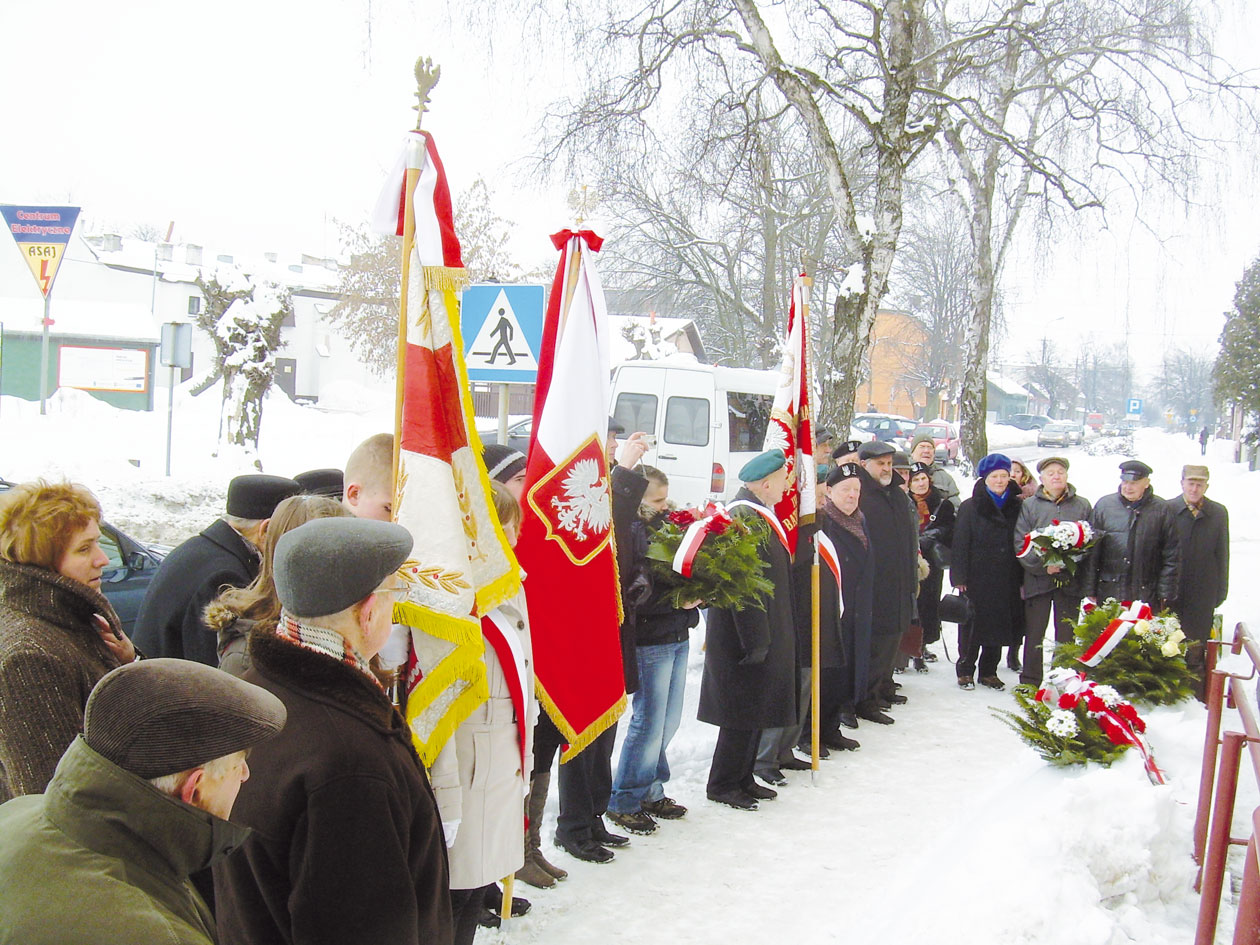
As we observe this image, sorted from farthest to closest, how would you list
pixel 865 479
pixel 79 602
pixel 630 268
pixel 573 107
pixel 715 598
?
pixel 630 268 < pixel 573 107 < pixel 865 479 < pixel 715 598 < pixel 79 602

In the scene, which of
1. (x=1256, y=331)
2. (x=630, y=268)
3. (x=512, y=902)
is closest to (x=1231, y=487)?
(x=1256, y=331)

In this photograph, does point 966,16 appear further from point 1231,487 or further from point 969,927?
point 1231,487

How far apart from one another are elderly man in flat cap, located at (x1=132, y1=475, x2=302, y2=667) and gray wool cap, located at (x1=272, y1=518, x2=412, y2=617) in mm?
1526

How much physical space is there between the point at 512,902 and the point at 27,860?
3.14m

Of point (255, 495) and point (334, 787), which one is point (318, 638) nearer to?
point (334, 787)

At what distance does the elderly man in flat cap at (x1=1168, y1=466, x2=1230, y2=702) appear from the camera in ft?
25.0

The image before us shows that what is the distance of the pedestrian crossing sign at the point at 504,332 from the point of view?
5838 mm

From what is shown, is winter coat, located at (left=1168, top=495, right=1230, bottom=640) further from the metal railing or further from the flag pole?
the flag pole

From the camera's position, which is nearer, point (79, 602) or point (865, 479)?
point (79, 602)

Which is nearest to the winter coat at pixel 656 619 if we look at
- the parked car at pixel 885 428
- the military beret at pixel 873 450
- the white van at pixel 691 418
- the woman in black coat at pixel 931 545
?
the military beret at pixel 873 450

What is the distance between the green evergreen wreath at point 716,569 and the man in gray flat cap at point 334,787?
3.09 m

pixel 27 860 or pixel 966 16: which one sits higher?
pixel 966 16

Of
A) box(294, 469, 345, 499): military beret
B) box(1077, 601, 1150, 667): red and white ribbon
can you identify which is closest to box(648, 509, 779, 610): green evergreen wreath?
box(294, 469, 345, 499): military beret

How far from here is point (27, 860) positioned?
4.33 feet
